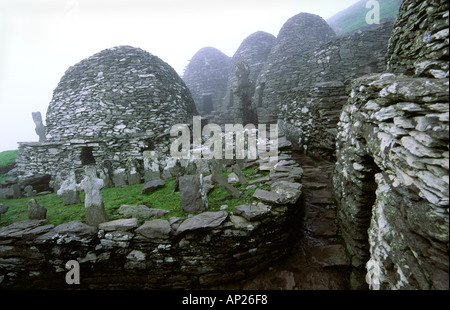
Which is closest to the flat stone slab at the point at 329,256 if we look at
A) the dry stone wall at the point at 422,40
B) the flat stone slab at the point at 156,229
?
the flat stone slab at the point at 156,229

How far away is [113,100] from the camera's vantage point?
9.17 metres

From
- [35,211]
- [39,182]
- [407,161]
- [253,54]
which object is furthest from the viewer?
[253,54]

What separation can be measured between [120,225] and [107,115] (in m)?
7.52

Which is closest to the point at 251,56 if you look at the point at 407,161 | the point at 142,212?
the point at 142,212

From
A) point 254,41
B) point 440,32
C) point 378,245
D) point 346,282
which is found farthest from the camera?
point 254,41

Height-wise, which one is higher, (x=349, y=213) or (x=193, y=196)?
(x=193, y=196)

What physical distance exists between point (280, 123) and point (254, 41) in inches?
503

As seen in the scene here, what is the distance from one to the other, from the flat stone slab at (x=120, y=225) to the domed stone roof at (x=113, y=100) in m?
5.87

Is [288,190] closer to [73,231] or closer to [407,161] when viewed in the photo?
[407,161]

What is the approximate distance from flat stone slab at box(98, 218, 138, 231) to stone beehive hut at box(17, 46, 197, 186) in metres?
5.01

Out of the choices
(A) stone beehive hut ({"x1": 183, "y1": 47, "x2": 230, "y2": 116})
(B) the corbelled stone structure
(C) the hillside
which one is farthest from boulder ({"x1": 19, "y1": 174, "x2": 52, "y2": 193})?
(C) the hillside

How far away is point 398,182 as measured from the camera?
1.87m

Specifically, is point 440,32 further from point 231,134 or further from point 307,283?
point 231,134

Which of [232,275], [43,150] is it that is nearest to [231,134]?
[232,275]
